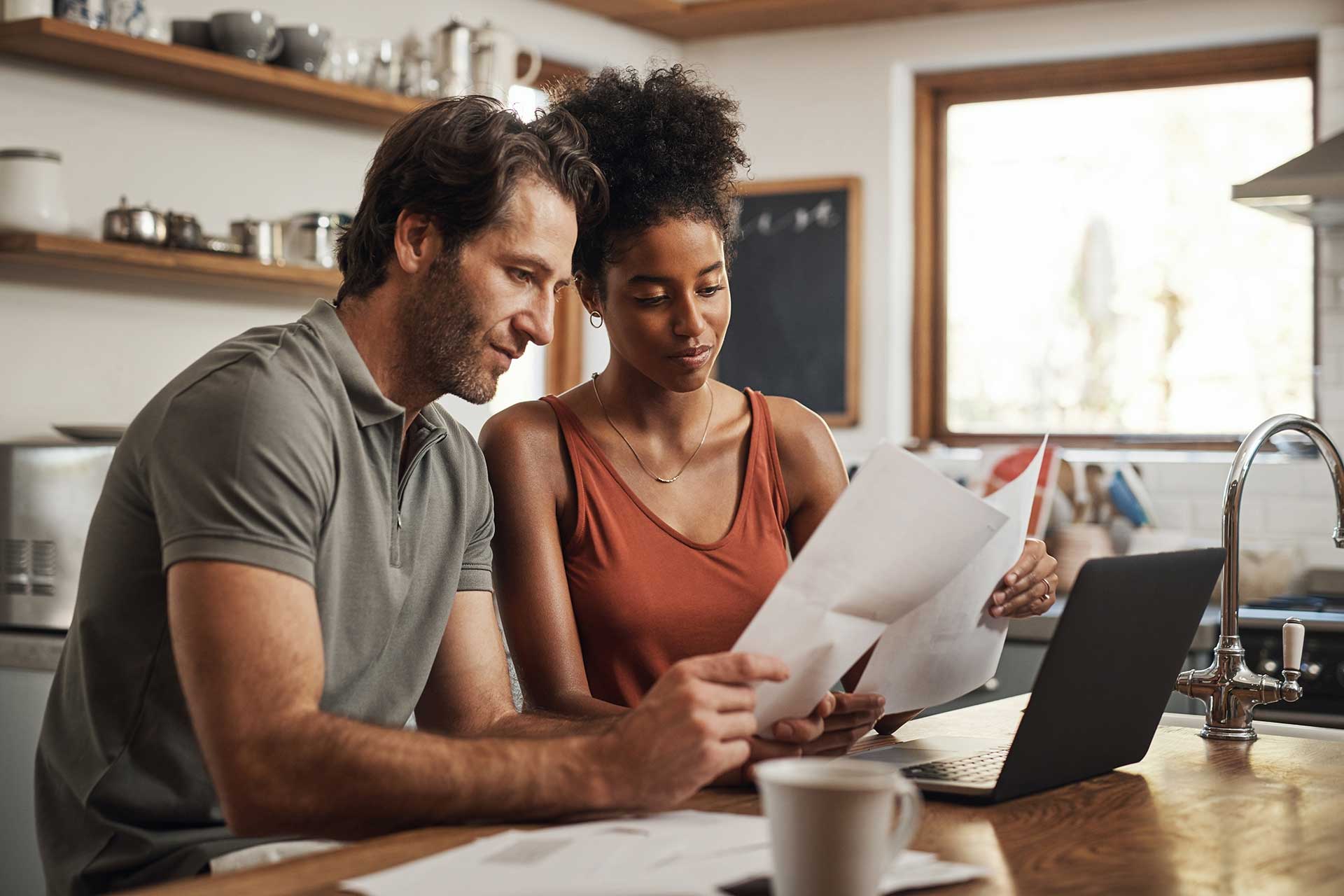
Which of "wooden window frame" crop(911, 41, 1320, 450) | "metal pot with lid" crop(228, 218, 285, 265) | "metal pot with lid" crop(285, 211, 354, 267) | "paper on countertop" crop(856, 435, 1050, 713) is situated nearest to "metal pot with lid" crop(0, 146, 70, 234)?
"metal pot with lid" crop(228, 218, 285, 265)

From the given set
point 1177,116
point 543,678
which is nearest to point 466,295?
point 543,678

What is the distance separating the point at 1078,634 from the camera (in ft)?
4.21

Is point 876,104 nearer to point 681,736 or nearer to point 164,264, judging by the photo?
point 164,264

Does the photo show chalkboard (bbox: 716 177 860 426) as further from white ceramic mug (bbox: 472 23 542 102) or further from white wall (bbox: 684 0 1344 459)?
white ceramic mug (bbox: 472 23 542 102)

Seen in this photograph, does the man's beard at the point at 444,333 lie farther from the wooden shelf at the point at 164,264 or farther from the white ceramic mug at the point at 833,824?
the wooden shelf at the point at 164,264

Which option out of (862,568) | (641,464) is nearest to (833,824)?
(862,568)

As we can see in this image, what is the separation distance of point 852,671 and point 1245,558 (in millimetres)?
2310

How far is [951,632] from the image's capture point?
4.75ft

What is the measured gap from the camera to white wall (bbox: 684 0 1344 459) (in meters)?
4.50

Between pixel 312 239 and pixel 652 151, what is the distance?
1919mm

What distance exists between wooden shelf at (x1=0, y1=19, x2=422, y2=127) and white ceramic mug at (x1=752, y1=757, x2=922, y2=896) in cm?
270

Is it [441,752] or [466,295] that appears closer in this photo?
[441,752]

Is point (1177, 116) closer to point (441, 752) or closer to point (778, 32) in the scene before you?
point (778, 32)

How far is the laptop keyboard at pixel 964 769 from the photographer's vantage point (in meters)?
1.36
